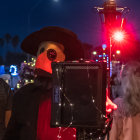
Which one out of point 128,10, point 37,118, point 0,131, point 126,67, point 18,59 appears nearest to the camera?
point 37,118

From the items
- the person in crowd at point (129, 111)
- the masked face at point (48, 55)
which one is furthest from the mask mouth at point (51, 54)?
the person in crowd at point (129, 111)

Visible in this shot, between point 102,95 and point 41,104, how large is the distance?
27.0 inches

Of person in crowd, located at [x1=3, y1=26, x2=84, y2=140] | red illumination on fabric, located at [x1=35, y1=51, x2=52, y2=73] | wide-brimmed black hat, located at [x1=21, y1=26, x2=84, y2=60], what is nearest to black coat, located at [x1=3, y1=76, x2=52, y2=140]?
person in crowd, located at [x1=3, y1=26, x2=84, y2=140]

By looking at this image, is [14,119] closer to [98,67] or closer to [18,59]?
[98,67]

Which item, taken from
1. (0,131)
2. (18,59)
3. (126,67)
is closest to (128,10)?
(126,67)

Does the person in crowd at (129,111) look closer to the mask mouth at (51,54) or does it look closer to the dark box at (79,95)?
the mask mouth at (51,54)

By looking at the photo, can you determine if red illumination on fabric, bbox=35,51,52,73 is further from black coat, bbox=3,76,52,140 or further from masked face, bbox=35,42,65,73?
black coat, bbox=3,76,52,140

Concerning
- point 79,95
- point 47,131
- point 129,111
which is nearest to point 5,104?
point 47,131

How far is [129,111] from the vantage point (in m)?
2.73

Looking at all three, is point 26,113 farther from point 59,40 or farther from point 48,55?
point 59,40

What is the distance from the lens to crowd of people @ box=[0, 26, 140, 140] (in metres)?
1.96

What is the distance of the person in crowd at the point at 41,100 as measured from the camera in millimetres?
1946

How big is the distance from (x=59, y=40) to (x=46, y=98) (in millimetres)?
643

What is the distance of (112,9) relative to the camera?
6297mm
